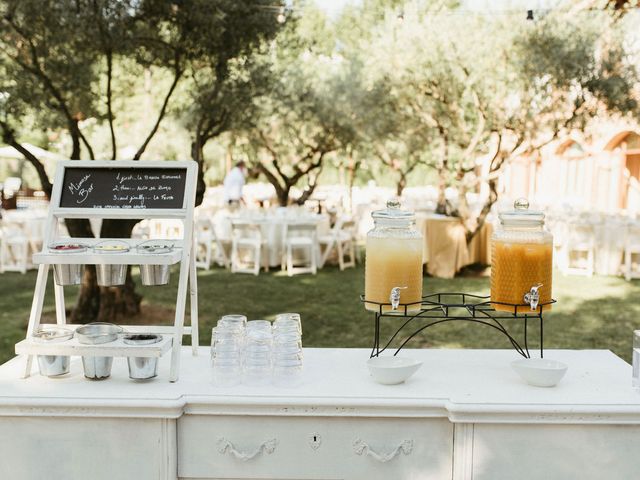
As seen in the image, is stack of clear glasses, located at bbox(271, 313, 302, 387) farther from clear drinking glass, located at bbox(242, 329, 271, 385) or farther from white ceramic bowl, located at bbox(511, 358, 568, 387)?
white ceramic bowl, located at bbox(511, 358, 568, 387)

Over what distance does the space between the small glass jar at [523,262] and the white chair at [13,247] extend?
9064 millimetres

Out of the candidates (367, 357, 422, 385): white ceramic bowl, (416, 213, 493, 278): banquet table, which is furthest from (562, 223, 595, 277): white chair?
(367, 357, 422, 385): white ceramic bowl

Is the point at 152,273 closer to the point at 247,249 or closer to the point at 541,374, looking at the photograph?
the point at 541,374

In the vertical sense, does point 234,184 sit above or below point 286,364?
above

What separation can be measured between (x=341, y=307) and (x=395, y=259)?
5396 mm

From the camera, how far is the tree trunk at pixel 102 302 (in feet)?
20.9

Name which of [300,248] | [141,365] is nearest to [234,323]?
[141,365]

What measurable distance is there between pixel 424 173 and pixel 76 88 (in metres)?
33.1

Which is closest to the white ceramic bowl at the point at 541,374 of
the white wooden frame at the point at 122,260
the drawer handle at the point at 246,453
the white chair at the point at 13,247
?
the drawer handle at the point at 246,453

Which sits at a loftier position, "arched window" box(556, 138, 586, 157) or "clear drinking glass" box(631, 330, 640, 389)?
"arched window" box(556, 138, 586, 157)

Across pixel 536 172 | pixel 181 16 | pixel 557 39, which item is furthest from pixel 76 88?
pixel 536 172

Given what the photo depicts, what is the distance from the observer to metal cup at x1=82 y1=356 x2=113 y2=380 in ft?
6.89

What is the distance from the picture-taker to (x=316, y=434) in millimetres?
1959

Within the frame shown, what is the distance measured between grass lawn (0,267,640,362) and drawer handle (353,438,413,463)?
12.4ft
